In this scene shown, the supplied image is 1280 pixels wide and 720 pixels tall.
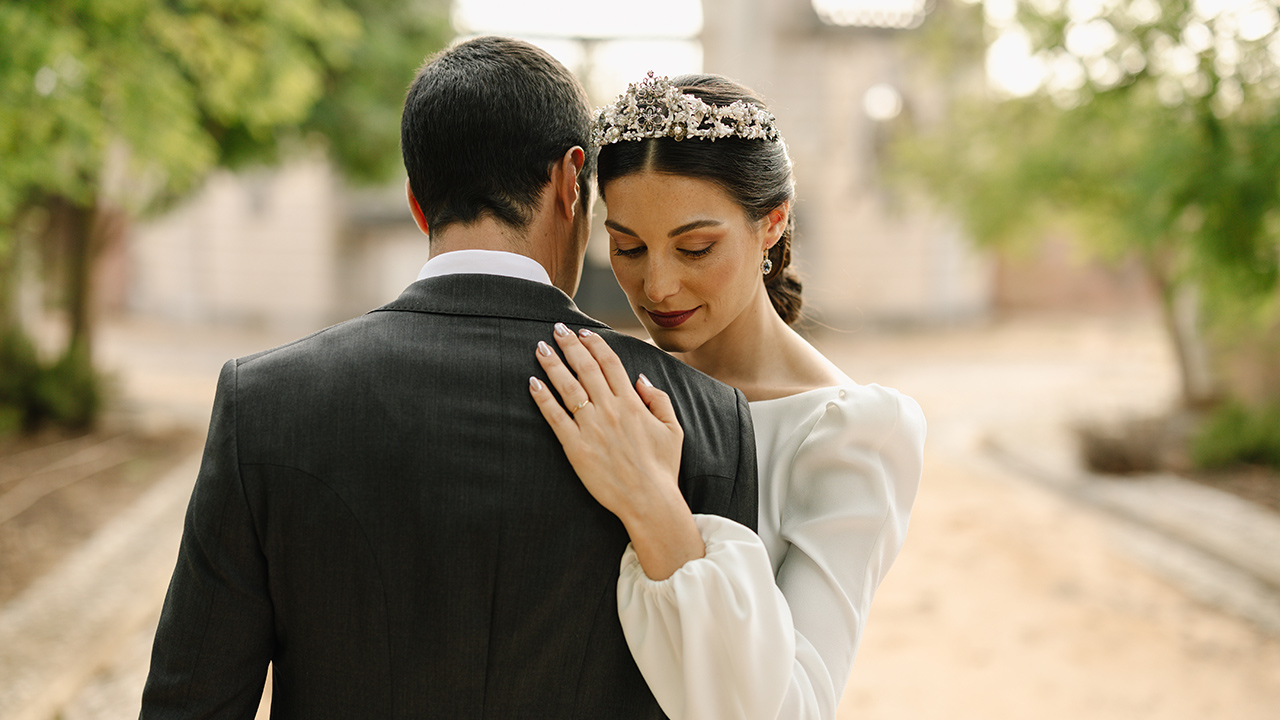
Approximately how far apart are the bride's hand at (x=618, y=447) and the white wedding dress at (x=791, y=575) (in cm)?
4

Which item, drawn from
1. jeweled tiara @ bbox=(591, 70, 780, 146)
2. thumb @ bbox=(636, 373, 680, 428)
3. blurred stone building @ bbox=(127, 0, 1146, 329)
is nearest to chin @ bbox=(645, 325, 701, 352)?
jeweled tiara @ bbox=(591, 70, 780, 146)

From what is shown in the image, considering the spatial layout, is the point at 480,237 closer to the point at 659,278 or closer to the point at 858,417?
the point at 659,278

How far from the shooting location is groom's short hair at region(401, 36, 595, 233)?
135cm

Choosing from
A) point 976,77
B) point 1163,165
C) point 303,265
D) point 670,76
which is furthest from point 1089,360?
point 670,76

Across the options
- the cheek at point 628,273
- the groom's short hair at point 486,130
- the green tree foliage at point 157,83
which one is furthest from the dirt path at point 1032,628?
the green tree foliage at point 157,83

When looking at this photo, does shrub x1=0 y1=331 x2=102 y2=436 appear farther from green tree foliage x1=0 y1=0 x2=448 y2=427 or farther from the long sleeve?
the long sleeve

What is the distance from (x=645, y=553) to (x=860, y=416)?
0.54 meters

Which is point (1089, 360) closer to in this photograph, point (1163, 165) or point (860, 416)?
point (1163, 165)

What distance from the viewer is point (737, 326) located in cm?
202

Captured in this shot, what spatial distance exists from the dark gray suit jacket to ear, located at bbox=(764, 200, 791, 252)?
2.22 feet

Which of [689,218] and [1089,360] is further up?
[689,218]

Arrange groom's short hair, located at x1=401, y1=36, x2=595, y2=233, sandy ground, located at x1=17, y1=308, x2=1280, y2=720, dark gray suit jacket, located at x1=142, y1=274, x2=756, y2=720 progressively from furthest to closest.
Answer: sandy ground, located at x1=17, y1=308, x2=1280, y2=720
groom's short hair, located at x1=401, y1=36, x2=595, y2=233
dark gray suit jacket, located at x1=142, y1=274, x2=756, y2=720

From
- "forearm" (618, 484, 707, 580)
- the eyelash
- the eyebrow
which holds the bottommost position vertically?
"forearm" (618, 484, 707, 580)

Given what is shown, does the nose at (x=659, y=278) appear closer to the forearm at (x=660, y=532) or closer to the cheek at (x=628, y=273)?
the cheek at (x=628, y=273)
